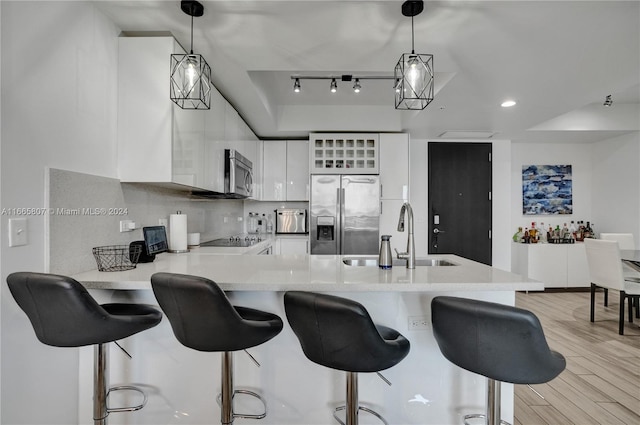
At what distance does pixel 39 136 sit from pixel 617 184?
663 centimetres

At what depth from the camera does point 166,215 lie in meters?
2.62

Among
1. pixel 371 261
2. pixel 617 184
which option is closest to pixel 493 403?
pixel 371 261

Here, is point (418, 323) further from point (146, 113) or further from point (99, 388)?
point (146, 113)

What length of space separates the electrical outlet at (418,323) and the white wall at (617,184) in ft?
16.0

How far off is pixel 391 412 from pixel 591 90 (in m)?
3.18

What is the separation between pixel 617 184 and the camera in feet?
16.2

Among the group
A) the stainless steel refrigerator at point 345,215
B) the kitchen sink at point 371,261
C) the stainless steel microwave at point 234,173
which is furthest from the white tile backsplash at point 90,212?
the stainless steel refrigerator at point 345,215

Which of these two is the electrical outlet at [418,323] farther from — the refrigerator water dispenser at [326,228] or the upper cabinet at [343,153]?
the upper cabinet at [343,153]

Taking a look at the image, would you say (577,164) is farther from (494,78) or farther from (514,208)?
(494,78)

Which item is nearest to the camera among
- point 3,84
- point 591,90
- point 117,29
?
point 3,84

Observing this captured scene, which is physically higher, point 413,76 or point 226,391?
point 413,76

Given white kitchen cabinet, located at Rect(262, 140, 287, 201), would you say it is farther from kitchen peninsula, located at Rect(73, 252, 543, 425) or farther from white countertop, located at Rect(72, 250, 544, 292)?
kitchen peninsula, located at Rect(73, 252, 543, 425)

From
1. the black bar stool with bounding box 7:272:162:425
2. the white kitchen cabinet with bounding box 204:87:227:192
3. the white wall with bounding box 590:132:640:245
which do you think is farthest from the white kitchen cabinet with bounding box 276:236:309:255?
the white wall with bounding box 590:132:640:245

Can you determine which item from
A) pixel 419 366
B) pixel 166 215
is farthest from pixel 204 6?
pixel 419 366
